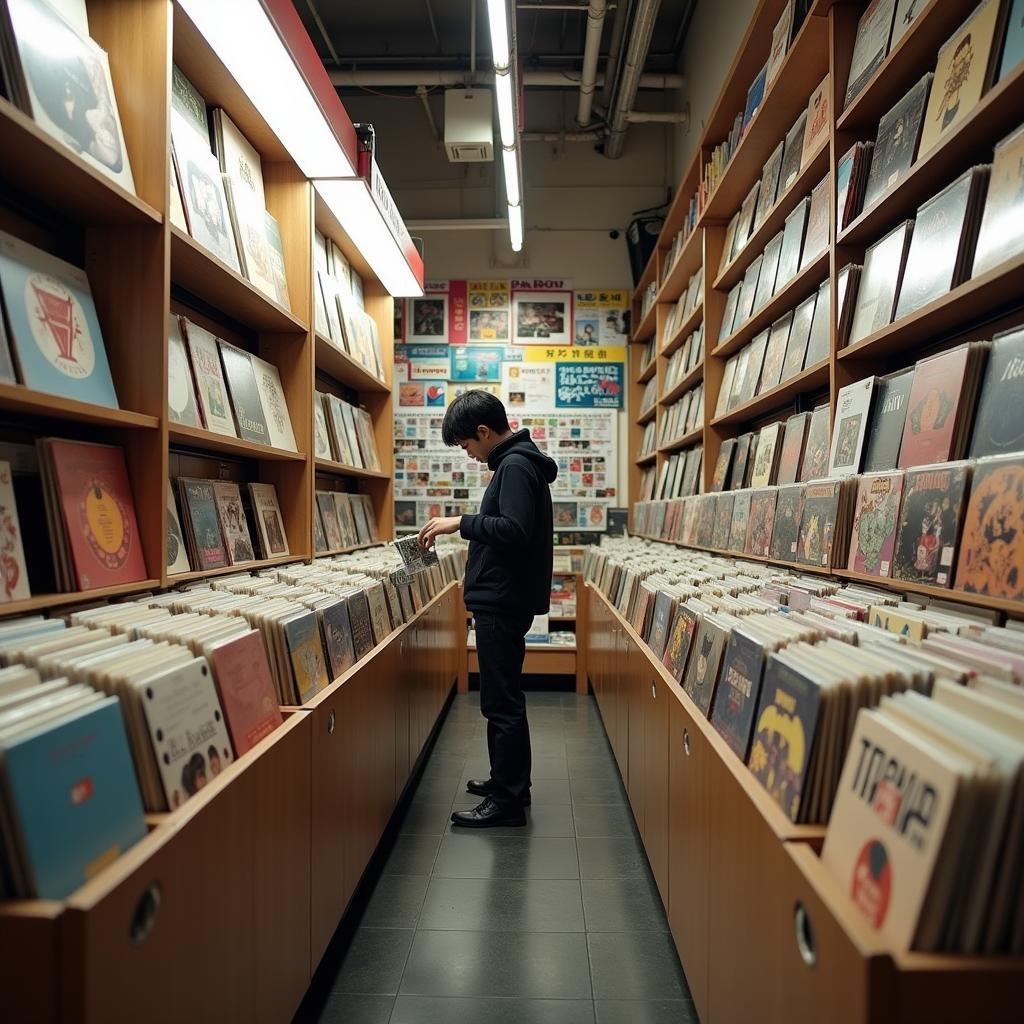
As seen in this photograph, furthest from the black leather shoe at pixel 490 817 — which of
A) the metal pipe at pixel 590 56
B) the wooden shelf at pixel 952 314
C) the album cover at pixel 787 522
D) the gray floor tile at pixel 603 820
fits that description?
the metal pipe at pixel 590 56

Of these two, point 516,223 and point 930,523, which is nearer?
point 930,523

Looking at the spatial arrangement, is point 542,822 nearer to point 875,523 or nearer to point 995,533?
point 875,523

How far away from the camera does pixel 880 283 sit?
5.90 ft

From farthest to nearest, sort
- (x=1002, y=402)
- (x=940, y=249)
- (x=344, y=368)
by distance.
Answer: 1. (x=344, y=368)
2. (x=940, y=249)
3. (x=1002, y=402)

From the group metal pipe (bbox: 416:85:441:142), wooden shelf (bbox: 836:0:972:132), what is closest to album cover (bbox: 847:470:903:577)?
wooden shelf (bbox: 836:0:972:132)

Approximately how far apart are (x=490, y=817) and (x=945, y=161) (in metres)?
2.42

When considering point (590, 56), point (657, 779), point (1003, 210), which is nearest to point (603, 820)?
point (657, 779)

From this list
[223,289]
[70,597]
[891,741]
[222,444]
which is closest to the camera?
[891,741]

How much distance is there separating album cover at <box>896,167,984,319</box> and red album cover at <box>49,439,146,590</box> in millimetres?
1906

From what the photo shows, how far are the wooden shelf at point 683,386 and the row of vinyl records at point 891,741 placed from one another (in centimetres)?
218

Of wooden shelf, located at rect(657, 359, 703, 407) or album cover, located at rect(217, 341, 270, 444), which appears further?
wooden shelf, located at rect(657, 359, 703, 407)

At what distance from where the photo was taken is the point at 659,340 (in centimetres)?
465

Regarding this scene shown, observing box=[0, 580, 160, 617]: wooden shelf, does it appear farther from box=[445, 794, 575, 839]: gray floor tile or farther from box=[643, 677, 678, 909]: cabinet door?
box=[445, 794, 575, 839]: gray floor tile

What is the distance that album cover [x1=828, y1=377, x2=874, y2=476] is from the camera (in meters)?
1.79
